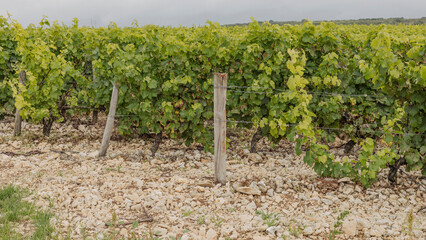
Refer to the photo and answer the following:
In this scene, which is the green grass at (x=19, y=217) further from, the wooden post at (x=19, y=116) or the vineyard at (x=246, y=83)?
the wooden post at (x=19, y=116)

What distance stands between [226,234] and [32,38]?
600 centimetres

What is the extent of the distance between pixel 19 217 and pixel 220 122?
2.51 m

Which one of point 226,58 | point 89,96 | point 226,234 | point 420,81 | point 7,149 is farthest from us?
point 89,96

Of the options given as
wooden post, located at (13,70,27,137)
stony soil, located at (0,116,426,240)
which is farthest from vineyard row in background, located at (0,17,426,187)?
wooden post, located at (13,70,27,137)

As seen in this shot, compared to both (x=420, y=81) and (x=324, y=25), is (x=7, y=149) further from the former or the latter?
(x=420, y=81)

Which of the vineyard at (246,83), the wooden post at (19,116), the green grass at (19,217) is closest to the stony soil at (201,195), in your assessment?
the green grass at (19,217)

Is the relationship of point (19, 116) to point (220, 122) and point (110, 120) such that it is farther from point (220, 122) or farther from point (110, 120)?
point (220, 122)

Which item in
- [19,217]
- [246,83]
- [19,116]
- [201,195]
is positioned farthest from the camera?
[19,116]

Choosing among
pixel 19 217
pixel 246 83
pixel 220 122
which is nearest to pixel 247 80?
pixel 246 83

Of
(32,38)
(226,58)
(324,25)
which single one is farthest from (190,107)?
(32,38)

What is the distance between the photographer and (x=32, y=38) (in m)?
7.44

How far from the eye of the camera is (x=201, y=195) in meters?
4.58

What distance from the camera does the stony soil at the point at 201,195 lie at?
378cm

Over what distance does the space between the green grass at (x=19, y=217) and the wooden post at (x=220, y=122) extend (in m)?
2.08
